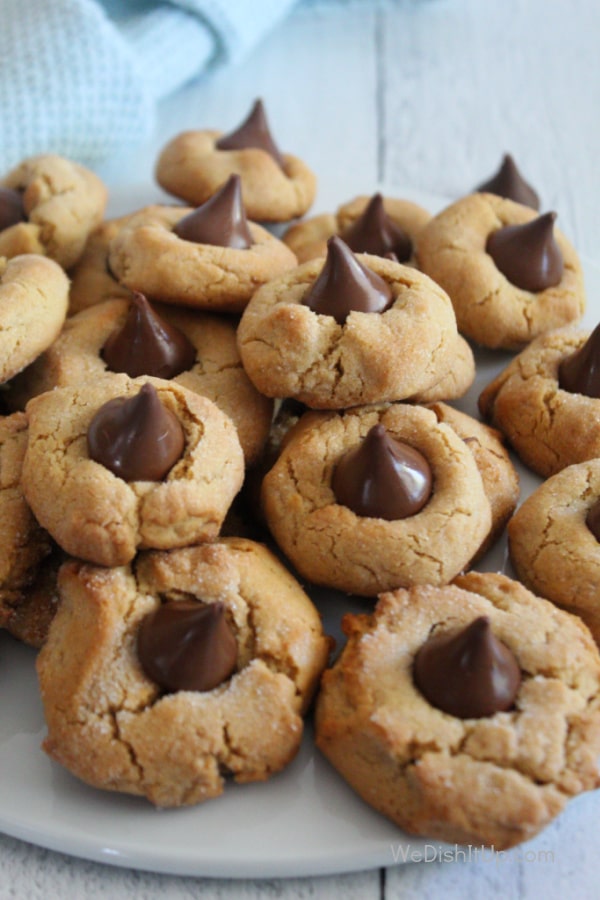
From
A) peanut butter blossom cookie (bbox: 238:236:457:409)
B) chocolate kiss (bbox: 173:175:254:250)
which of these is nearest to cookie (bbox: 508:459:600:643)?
peanut butter blossom cookie (bbox: 238:236:457:409)

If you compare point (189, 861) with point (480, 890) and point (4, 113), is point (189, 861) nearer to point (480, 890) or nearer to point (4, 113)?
point (480, 890)

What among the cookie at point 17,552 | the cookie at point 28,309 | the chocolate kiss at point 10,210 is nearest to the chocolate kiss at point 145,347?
the cookie at point 28,309

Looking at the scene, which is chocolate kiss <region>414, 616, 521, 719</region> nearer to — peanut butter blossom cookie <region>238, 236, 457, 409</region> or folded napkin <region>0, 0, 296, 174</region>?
peanut butter blossom cookie <region>238, 236, 457, 409</region>

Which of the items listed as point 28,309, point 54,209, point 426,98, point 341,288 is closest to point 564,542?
point 341,288

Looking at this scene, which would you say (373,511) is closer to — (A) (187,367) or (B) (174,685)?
(B) (174,685)

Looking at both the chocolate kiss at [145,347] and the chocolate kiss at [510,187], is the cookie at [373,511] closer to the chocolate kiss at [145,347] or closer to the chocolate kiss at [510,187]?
the chocolate kiss at [145,347]

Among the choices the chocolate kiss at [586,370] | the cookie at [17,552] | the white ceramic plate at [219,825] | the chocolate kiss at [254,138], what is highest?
the chocolate kiss at [254,138]
